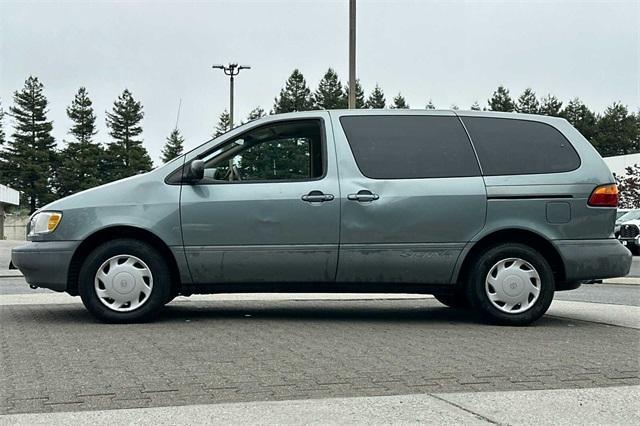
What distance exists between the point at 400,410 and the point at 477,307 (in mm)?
3094

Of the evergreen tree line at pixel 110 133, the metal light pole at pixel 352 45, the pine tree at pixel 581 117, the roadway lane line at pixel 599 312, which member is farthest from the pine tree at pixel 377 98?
the roadway lane line at pixel 599 312

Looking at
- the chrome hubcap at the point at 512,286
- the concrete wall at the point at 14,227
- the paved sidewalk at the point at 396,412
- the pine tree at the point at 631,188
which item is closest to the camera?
→ the paved sidewalk at the point at 396,412

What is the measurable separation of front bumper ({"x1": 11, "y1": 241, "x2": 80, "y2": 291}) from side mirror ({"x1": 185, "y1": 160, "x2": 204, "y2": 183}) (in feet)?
3.54

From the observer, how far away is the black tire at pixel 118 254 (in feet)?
22.1

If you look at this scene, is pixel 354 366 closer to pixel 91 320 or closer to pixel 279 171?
pixel 279 171

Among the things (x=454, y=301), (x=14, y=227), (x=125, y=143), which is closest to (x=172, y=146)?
(x=125, y=143)

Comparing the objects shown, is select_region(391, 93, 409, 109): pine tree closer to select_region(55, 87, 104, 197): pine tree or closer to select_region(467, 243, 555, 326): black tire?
select_region(55, 87, 104, 197): pine tree

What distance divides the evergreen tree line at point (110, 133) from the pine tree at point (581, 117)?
0.37 ft

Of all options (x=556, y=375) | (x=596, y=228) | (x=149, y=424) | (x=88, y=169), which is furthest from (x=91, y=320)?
(x=88, y=169)

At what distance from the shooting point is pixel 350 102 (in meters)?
18.1

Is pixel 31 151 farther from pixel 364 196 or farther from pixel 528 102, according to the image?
pixel 364 196

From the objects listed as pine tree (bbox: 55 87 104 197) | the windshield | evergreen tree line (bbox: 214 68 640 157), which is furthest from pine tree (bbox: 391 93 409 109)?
the windshield

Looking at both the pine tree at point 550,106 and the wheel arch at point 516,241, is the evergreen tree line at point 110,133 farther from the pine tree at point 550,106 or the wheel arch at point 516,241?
the wheel arch at point 516,241

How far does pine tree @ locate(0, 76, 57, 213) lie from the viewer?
266 ft
